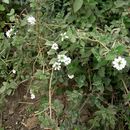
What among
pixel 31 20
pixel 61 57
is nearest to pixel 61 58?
pixel 61 57

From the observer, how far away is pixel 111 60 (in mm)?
1881

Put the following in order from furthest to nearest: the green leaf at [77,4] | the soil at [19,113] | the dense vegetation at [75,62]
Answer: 1. the soil at [19,113]
2. the green leaf at [77,4]
3. the dense vegetation at [75,62]

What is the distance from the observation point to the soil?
96.8 inches

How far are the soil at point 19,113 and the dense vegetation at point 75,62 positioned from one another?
0.54 ft

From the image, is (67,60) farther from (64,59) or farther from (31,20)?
(31,20)

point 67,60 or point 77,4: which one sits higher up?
point 77,4

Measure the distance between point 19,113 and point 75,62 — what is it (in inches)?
27.5

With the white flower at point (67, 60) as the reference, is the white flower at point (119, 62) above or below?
below

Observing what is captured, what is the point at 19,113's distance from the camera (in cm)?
254

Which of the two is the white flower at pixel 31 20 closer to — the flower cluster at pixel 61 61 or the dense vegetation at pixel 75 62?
the dense vegetation at pixel 75 62

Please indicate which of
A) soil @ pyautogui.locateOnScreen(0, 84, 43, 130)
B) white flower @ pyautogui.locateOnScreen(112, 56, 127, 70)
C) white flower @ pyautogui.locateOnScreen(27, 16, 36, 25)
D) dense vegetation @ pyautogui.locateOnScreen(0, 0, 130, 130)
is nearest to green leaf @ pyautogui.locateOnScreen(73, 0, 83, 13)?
dense vegetation @ pyautogui.locateOnScreen(0, 0, 130, 130)

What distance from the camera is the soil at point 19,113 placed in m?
2.46

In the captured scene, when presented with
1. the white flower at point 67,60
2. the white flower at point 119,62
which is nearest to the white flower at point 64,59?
the white flower at point 67,60

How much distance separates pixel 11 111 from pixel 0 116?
0.28 ft
